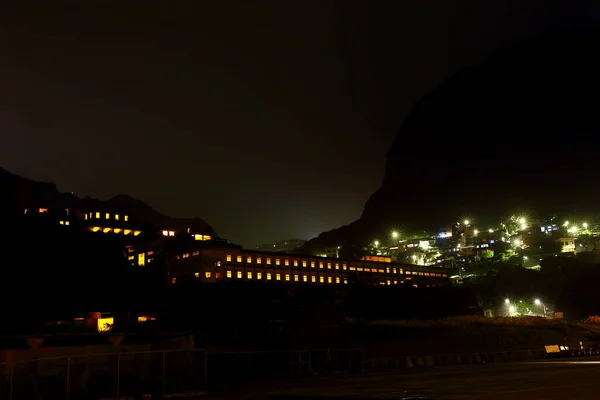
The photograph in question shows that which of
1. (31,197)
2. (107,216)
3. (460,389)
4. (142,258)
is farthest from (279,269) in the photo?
(460,389)

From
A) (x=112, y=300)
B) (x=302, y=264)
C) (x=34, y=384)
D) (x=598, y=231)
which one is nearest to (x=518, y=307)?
(x=302, y=264)

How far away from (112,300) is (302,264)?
45.4 m

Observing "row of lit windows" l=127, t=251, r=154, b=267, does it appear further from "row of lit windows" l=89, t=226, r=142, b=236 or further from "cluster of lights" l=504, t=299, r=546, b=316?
"cluster of lights" l=504, t=299, r=546, b=316

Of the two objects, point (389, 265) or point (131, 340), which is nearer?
point (131, 340)

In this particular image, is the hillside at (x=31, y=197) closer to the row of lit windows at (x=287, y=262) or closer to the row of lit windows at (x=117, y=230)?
the row of lit windows at (x=117, y=230)

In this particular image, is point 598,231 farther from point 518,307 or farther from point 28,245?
point 28,245

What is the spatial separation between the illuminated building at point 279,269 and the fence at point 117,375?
66.9 metres

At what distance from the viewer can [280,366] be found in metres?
27.9

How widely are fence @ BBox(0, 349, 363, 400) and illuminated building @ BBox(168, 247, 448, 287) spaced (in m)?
66.9

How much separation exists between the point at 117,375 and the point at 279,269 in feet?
286

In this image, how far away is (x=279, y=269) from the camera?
342 feet

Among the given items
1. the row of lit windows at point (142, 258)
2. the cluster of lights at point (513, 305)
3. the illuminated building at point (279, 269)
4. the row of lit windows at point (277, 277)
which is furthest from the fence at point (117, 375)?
the cluster of lights at point (513, 305)

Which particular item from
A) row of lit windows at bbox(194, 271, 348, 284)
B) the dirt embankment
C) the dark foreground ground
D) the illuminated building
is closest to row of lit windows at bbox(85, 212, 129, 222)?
the illuminated building

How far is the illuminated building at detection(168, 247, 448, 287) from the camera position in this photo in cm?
9475
